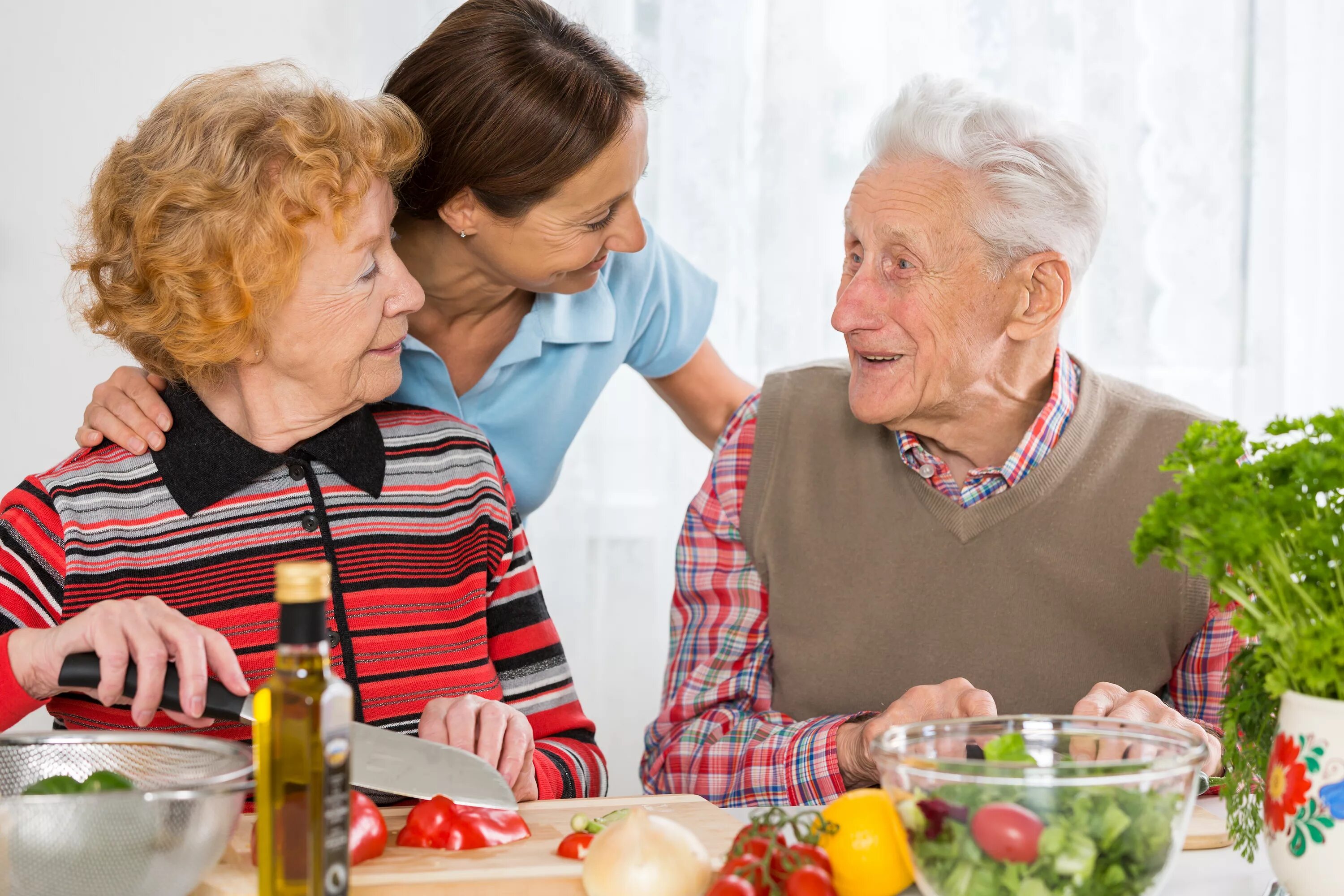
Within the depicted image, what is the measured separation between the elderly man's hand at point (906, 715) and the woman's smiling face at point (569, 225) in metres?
0.76

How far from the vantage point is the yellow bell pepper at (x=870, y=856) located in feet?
3.01

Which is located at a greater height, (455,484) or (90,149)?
(90,149)

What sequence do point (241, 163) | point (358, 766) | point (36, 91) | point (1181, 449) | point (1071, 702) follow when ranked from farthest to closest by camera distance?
point (36, 91) → point (1071, 702) → point (241, 163) → point (358, 766) → point (1181, 449)

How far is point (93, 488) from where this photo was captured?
1348 millimetres

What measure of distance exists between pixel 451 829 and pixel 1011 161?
1076 millimetres

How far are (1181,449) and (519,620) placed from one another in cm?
88

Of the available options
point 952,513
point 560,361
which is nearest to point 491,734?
point 952,513

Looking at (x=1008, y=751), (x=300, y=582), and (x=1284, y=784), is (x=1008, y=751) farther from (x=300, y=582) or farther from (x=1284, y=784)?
(x=300, y=582)

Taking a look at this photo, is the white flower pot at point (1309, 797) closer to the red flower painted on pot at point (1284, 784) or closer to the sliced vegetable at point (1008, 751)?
the red flower painted on pot at point (1284, 784)

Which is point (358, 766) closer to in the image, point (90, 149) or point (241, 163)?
point (241, 163)

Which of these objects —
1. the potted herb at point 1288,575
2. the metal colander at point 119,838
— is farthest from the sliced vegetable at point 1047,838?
the metal colander at point 119,838

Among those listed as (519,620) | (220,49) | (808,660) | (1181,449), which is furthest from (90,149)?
(1181,449)

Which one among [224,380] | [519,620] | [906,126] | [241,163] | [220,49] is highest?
[220,49]

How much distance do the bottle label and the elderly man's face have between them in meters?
1.01
